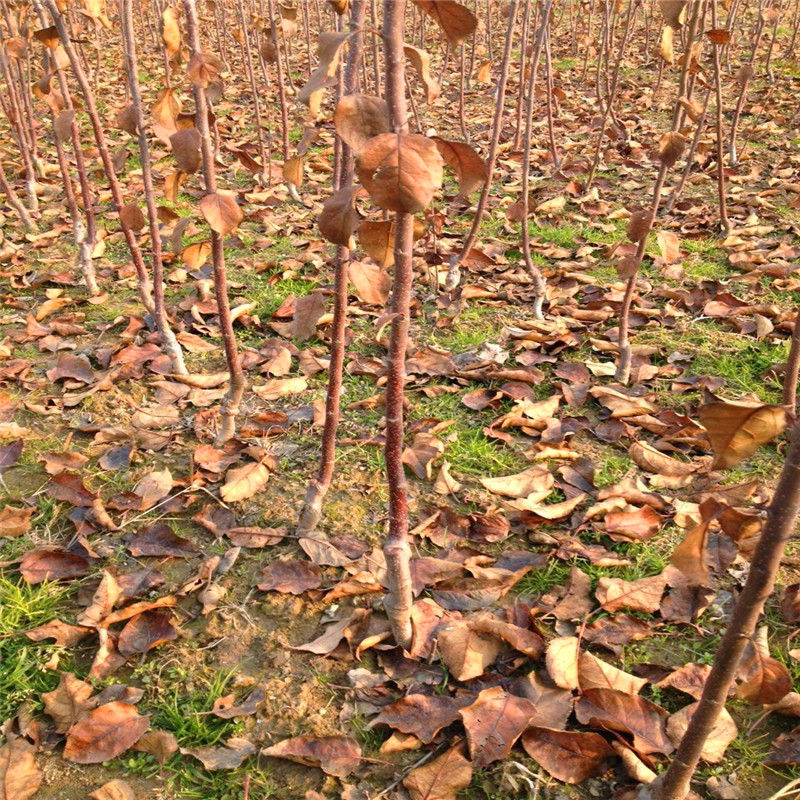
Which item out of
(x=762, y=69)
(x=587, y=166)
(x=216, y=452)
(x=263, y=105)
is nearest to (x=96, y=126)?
(x=216, y=452)

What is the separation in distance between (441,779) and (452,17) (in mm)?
1341

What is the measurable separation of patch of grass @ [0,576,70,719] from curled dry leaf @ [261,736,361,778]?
1.82 feet

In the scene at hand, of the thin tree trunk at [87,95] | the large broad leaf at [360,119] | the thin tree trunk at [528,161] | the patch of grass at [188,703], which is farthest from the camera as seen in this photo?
the thin tree trunk at [528,161]

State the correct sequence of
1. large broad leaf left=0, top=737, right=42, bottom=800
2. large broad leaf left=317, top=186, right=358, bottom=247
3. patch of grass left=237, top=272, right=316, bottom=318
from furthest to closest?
patch of grass left=237, top=272, right=316, bottom=318 → large broad leaf left=0, top=737, right=42, bottom=800 → large broad leaf left=317, top=186, right=358, bottom=247

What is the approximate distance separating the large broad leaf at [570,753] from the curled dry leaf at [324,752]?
340 millimetres

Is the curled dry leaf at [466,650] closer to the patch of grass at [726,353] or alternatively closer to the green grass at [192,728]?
the green grass at [192,728]

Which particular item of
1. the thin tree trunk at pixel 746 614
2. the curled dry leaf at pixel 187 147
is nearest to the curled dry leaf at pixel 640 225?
the curled dry leaf at pixel 187 147

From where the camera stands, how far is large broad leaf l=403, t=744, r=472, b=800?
1.33 m

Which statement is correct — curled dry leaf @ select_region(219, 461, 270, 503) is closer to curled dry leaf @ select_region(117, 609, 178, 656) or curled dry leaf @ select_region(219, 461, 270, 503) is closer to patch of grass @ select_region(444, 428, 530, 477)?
curled dry leaf @ select_region(117, 609, 178, 656)

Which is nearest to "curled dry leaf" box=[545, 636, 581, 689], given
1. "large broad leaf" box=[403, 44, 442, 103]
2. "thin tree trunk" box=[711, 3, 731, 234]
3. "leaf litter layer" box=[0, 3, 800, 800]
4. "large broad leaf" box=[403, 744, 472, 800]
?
"leaf litter layer" box=[0, 3, 800, 800]

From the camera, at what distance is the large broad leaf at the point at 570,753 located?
1.35 meters

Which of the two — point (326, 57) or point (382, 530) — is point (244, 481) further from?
point (326, 57)

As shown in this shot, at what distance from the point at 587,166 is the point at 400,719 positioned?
4305 mm

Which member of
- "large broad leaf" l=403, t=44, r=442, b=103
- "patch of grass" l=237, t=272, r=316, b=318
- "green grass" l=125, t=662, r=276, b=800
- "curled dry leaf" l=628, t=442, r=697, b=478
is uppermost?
"large broad leaf" l=403, t=44, r=442, b=103
